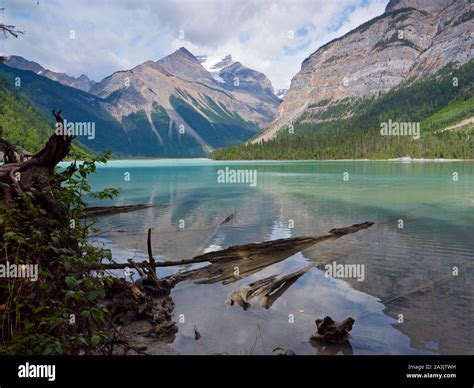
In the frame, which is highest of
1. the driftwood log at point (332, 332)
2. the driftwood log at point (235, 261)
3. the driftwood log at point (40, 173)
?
the driftwood log at point (40, 173)

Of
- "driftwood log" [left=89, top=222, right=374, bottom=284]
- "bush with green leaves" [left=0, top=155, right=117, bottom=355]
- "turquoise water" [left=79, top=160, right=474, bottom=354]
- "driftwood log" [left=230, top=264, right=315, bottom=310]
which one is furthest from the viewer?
"driftwood log" [left=89, top=222, right=374, bottom=284]

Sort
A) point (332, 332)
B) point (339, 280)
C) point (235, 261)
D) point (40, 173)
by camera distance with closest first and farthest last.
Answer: point (40, 173) → point (332, 332) → point (339, 280) → point (235, 261)

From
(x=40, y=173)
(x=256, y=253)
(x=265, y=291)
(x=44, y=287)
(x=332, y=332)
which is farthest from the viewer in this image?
(x=256, y=253)

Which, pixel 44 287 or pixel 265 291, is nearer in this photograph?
pixel 44 287

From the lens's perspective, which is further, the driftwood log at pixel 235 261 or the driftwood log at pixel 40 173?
the driftwood log at pixel 235 261

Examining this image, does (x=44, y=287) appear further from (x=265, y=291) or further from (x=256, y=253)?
(x=256, y=253)

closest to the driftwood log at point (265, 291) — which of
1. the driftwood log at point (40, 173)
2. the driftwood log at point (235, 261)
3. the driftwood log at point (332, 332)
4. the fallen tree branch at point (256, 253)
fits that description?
the driftwood log at point (235, 261)

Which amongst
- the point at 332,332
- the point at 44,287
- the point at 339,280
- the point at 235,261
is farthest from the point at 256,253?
the point at 44,287

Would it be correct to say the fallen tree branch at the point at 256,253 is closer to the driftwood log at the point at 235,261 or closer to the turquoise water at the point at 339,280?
the driftwood log at the point at 235,261

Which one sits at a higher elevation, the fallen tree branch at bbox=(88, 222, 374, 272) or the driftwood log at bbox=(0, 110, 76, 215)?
the driftwood log at bbox=(0, 110, 76, 215)

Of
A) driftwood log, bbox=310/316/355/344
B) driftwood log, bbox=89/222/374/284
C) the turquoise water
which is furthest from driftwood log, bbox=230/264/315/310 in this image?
driftwood log, bbox=310/316/355/344

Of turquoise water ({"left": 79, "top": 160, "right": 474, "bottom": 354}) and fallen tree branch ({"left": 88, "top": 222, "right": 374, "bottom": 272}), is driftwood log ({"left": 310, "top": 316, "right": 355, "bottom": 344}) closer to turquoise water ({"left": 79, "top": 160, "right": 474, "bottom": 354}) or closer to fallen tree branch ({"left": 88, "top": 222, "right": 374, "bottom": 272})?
turquoise water ({"left": 79, "top": 160, "right": 474, "bottom": 354})

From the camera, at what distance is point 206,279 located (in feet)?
57.2
